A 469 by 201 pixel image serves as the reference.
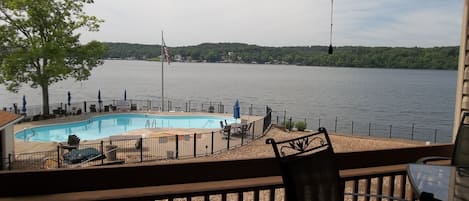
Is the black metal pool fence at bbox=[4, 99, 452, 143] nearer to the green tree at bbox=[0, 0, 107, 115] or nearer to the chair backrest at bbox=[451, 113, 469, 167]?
the green tree at bbox=[0, 0, 107, 115]

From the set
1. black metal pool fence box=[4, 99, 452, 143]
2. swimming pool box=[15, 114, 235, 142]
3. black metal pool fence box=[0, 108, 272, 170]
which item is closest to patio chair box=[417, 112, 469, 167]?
black metal pool fence box=[0, 108, 272, 170]

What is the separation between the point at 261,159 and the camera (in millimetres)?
2154

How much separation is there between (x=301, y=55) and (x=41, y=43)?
42738 millimetres

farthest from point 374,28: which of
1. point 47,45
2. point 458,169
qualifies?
point 458,169

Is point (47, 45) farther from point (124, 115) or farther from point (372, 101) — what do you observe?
point (372, 101)

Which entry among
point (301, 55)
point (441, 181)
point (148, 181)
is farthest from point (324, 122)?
point (148, 181)

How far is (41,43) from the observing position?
23.9m

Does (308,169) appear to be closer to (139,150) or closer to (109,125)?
(139,150)

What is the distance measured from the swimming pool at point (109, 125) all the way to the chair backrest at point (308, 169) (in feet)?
58.8

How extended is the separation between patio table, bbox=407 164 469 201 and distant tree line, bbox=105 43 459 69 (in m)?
20.3

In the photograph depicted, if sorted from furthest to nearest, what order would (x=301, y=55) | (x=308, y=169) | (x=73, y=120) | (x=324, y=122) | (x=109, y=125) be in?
(x=301, y=55)
(x=324, y=122)
(x=109, y=125)
(x=73, y=120)
(x=308, y=169)

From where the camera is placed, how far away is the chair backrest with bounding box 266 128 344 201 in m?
1.64

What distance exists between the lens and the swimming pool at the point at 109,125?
731 inches

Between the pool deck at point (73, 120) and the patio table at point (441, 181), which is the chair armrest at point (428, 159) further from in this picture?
the pool deck at point (73, 120)
